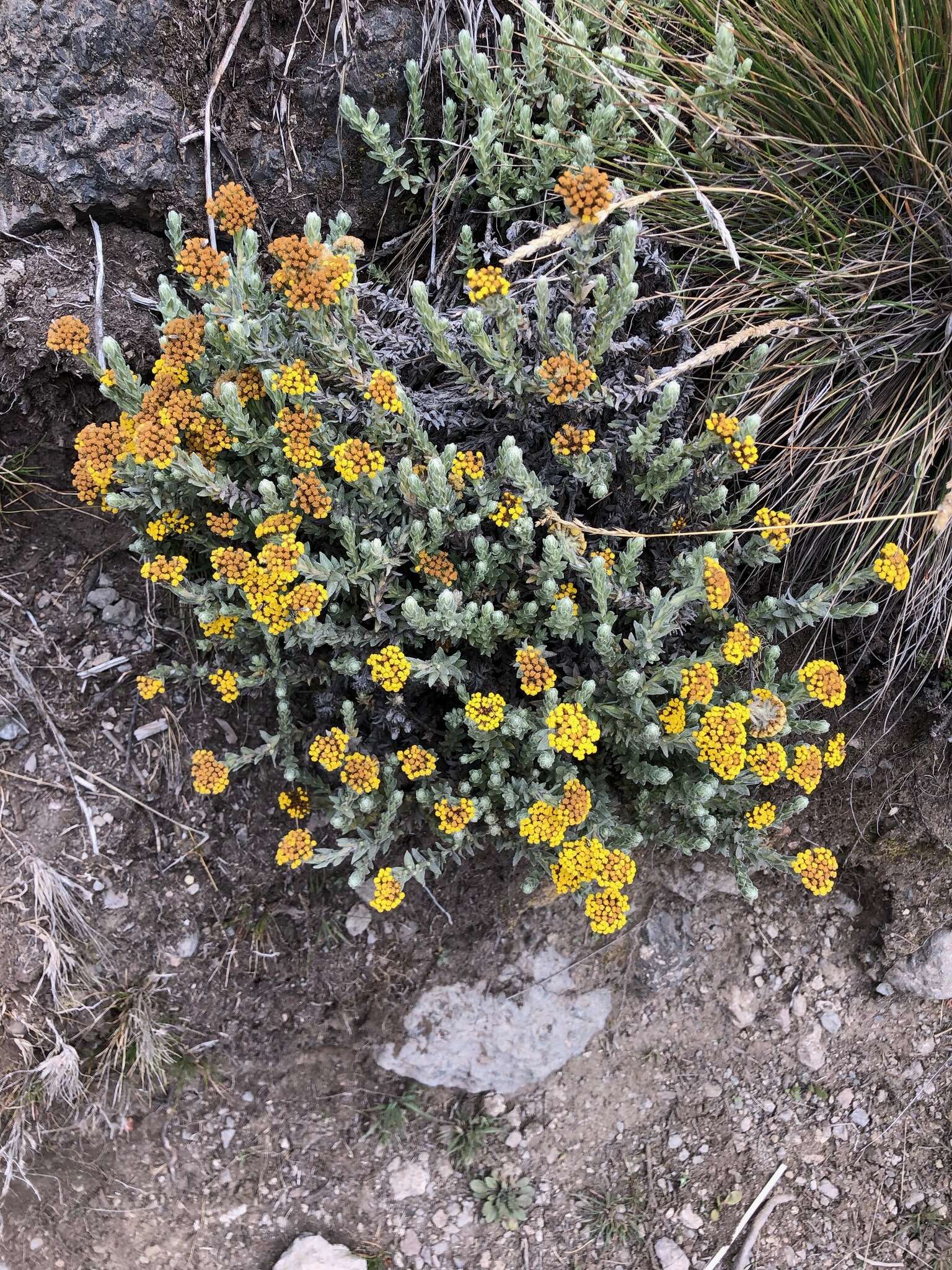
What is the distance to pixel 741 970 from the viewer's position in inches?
150

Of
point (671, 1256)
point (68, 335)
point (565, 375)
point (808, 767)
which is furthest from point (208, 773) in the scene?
point (671, 1256)

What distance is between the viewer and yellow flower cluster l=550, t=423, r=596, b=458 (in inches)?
110

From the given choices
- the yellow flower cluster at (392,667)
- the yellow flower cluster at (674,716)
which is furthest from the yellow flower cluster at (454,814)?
the yellow flower cluster at (674,716)

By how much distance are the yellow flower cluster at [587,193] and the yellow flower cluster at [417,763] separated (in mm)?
1614

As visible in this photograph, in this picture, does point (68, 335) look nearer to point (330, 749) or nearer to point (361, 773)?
point (330, 749)

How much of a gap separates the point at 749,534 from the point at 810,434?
400mm

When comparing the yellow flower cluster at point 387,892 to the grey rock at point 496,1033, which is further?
the grey rock at point 496,1033

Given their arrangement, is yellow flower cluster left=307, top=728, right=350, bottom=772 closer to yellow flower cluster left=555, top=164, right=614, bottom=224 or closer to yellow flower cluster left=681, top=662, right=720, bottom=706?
yellow flower cluster left=681, top=662, right=720, bottom=706

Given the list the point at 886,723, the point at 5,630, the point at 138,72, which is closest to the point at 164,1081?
the point at 5,630

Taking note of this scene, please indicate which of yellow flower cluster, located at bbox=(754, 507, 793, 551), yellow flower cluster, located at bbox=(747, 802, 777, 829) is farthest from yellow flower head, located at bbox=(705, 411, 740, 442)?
yellow flower cluster, located at bbox=(747, 802, 777, 829)

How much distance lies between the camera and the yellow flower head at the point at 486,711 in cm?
279

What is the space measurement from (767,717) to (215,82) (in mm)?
2860

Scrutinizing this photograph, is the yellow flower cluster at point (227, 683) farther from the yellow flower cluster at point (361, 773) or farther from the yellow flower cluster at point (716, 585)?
the yellow flower cluster at point (716, 585)

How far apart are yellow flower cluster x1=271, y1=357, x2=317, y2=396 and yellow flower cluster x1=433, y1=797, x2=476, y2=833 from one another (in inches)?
52.5
